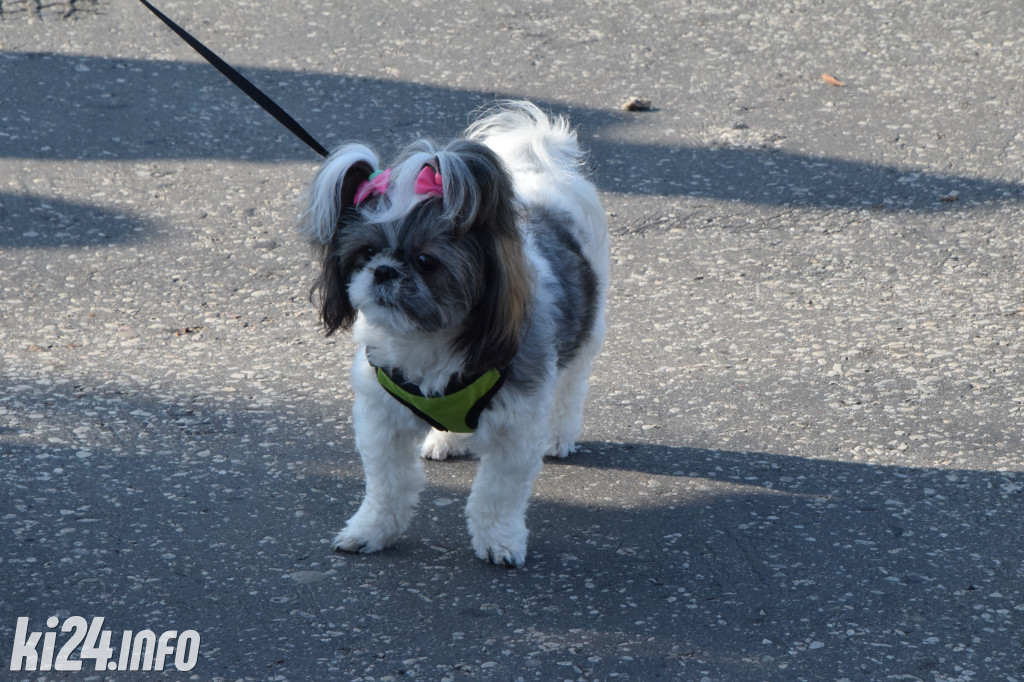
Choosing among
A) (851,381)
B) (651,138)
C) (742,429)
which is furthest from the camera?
(651,138)

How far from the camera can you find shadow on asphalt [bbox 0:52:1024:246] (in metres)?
6.22

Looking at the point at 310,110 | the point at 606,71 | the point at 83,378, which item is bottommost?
the point at 83,378

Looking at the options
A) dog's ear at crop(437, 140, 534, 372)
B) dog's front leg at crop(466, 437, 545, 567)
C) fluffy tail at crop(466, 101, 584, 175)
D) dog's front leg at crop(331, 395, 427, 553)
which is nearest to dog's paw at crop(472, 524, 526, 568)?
dog's front leg at crop(466, 437, 545, 567)

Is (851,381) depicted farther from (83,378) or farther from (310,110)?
(310,110)

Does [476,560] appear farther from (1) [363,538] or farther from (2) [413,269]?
(2) [413,269]

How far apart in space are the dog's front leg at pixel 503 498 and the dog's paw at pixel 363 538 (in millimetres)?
279

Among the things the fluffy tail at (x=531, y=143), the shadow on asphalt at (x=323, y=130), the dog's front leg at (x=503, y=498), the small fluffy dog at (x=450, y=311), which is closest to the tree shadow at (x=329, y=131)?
the shadow on asphalt at (x=323, y=130)

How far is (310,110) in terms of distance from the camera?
22.7ft

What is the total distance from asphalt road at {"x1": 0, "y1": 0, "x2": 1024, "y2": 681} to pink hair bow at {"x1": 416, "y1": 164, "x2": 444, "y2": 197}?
4.15 ft

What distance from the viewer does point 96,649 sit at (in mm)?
2918

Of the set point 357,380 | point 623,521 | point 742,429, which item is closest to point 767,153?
point 742,429

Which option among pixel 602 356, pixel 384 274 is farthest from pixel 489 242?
pixel 602 356

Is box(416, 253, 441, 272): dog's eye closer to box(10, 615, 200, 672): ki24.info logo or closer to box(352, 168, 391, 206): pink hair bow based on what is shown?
box(352, 168, 391, 206): pink hair bow

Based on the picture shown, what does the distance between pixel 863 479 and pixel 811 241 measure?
2.17 m
